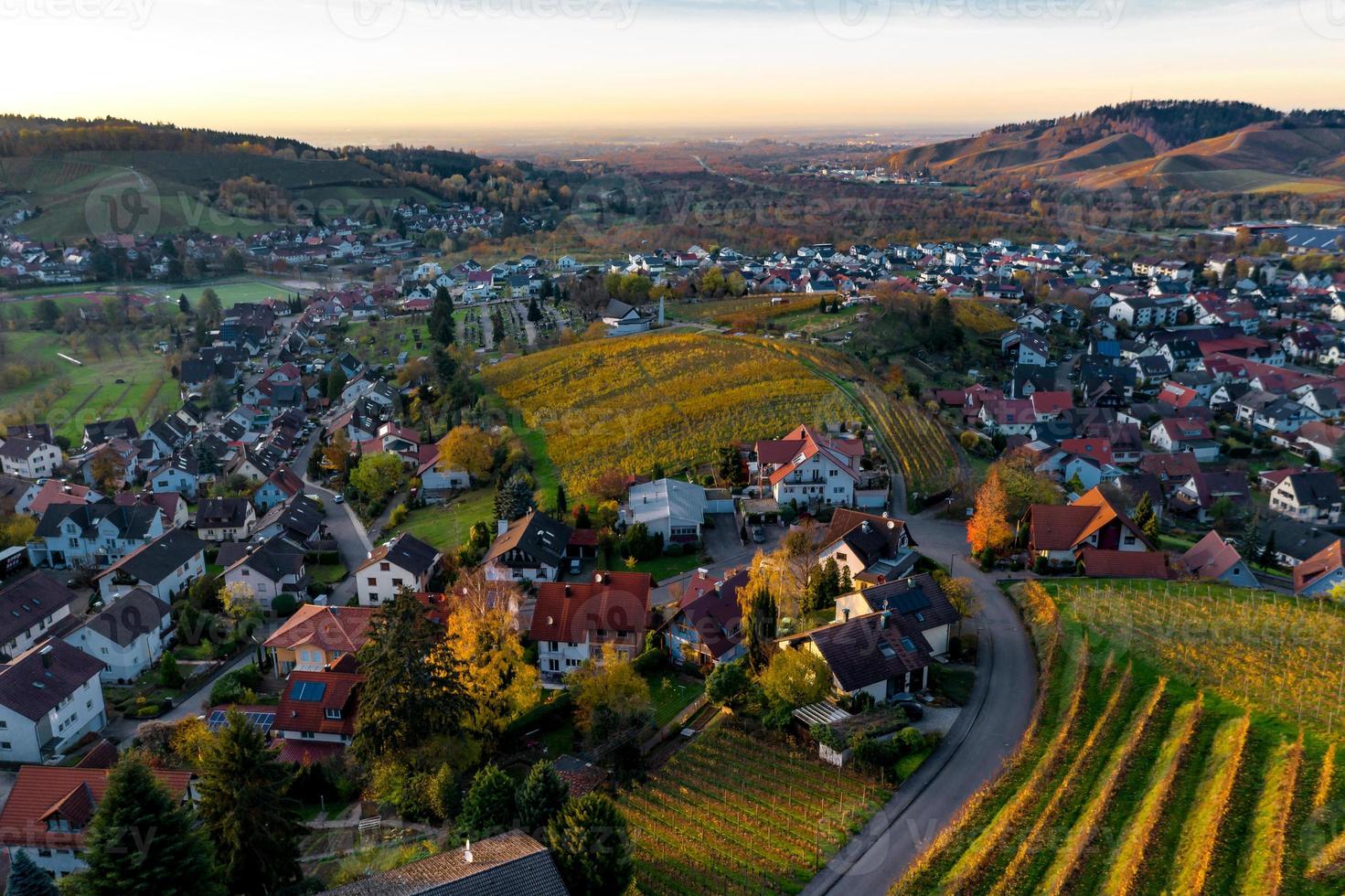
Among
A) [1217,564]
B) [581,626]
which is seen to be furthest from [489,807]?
[1217,564]

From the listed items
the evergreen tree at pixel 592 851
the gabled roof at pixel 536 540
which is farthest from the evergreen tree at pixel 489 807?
the gabled roof at pixel 536 540

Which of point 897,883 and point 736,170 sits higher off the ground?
point 736,170

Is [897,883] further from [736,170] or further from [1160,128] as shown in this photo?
[1160,128]

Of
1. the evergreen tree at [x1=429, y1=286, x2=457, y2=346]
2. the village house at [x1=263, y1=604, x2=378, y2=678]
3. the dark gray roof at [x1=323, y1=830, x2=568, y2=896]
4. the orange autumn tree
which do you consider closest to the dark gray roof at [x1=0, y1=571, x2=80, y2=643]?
the village house at [x1=263, y1=604, x2=378, y2=678]

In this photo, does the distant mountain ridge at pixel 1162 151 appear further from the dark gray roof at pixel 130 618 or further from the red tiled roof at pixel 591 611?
the dark gray roof at pixel 130 618

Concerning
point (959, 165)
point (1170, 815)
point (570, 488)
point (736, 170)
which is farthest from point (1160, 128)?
point (1170, 815)

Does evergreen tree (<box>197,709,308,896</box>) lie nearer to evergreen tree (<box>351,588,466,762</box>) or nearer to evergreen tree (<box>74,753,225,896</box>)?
evergreen tree (<box>74,753,225,896</box>)
